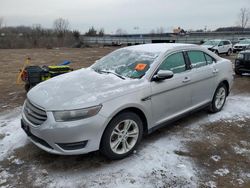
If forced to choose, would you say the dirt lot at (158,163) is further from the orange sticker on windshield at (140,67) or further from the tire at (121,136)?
the orange sticker on windshield at (140,67)

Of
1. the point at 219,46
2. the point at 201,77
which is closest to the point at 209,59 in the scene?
the point at 201,77

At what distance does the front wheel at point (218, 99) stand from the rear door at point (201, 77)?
21 centimetres

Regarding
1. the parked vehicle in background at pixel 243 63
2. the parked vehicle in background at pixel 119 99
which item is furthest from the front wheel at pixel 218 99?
the parked vehicle in background at pixel 243 63

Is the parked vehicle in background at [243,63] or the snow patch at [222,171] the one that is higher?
the parked vehicle in background at [243,63]

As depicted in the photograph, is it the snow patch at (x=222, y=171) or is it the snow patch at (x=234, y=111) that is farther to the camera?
the snow patch at (x=234, y=111)

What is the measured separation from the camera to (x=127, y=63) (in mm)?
4125

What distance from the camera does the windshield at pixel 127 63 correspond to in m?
3.83

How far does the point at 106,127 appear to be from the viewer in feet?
10.2

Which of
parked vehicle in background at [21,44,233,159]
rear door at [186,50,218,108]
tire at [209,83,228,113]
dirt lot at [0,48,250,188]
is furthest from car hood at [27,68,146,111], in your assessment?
tire at [209,83,228,113]

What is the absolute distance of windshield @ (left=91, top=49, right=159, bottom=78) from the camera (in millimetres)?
3830

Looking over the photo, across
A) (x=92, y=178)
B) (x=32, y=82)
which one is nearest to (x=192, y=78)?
(x=92, y=178)

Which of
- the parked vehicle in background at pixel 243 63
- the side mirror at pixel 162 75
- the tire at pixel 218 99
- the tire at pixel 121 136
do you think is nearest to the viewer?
the tire at pixel 121 136

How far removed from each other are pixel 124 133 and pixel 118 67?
1237 mm

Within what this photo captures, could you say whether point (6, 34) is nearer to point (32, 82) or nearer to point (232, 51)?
point (232, 51)
